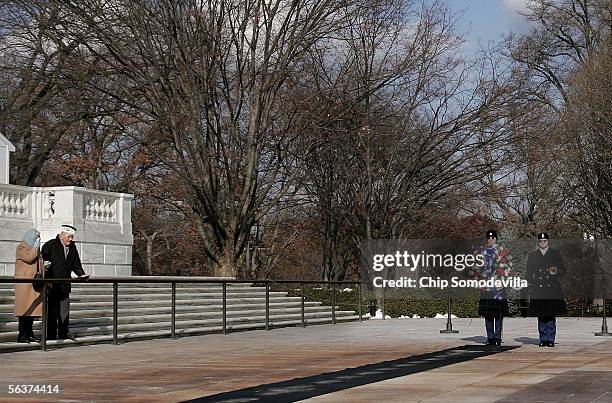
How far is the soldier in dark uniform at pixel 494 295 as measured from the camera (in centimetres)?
1873

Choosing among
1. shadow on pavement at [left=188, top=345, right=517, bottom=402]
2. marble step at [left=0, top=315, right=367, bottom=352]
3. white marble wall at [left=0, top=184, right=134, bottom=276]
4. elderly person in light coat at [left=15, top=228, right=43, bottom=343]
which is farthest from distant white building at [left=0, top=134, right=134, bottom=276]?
shadow on pavement at [left=188, top=345, right=517, bottom=402]

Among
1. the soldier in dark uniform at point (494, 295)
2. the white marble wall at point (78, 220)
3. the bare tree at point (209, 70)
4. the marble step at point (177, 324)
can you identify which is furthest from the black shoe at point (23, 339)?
the bare tree at point (209, 70)

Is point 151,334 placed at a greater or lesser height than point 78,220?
lesser

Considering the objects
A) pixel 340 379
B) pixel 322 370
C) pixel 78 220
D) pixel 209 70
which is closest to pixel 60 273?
pixel 322 370

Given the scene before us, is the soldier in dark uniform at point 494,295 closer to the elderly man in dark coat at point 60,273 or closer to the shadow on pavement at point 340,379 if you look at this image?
the shadow on pavement at point 340,379

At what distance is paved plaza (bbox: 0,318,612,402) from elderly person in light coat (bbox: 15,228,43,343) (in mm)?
780

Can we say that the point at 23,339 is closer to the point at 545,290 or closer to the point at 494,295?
the point at 494,295

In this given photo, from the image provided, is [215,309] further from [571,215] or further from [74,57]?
[571,215]

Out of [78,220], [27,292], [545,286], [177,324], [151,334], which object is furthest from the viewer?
[78,220]

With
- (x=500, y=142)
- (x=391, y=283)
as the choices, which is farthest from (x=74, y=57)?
(x=500, y=142)

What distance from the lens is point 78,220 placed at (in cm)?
3173

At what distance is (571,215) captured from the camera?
43781 mm

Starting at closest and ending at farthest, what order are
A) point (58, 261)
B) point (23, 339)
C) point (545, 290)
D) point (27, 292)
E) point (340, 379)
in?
point (340, 379) < point (27, 292) < point (23, 339) < point (545, 290) < point (58, 261)

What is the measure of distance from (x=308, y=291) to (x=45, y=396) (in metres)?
23.5
